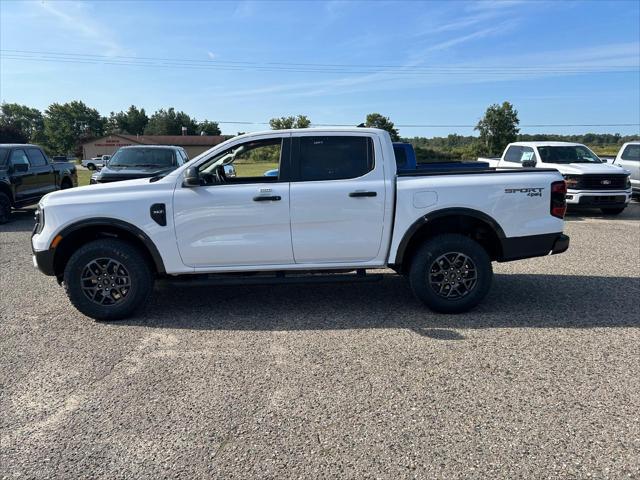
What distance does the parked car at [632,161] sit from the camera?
13945 mm

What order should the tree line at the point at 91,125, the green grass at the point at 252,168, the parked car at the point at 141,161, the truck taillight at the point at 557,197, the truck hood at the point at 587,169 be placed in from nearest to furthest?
the truck taillight at the point at 557,197
the green grass at the point at 252,168
the parked car at the point at 141,161
the truck hood at the point at 587,169
the tree line at the point at 91,125

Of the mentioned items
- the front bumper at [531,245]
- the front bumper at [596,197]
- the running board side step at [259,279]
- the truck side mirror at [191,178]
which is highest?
the truck side mirror at [191,178]

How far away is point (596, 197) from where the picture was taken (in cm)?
1168

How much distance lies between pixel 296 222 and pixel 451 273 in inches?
66.2

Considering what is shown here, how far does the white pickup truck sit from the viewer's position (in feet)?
15.3

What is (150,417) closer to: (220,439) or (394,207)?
(220,439)

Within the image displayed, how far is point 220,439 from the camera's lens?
2.86 meters

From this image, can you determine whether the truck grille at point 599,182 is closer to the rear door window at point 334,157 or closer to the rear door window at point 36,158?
the rear door window at point 334,157

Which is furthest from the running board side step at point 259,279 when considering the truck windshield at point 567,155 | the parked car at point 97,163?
the truck windshield at point 567,155

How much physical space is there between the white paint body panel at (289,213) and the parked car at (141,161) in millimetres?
5832

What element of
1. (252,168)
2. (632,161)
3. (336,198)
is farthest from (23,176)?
(632,161)

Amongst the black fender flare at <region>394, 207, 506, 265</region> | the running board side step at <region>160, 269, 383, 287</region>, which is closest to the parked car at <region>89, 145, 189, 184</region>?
the running board side step at <region>160, 269, 383, 287</region>

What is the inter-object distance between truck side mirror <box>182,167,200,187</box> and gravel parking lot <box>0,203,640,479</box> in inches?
55.4

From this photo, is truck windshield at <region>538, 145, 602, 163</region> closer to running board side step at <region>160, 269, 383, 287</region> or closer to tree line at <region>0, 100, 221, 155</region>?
running board side step at <region>160, 269, 383, 287</region>
